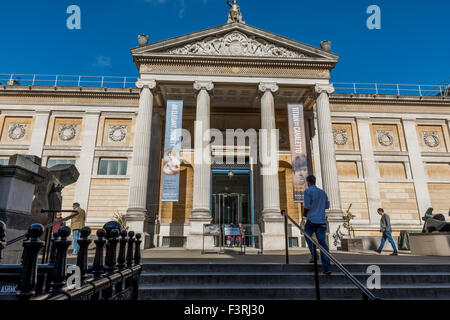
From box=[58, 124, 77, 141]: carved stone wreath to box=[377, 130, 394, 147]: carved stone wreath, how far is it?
76.5 ft

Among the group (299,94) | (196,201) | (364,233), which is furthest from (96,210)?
(364,233)

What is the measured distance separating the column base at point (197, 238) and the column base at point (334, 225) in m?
6.27

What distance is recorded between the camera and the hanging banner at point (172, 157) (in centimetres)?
1487

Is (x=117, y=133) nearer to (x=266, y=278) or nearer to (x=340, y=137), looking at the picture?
(x=340, y=137)

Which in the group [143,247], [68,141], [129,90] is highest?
[129,90]

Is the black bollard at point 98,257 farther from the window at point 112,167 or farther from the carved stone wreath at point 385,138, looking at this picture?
the carved stone wreath at point 385,138

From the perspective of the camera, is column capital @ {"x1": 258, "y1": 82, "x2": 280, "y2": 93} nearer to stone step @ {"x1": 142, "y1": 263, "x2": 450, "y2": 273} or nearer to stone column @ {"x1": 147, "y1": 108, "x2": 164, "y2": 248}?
Answer: stone column @ {"x1": 147, "y1": 108, "x2": 164, "y2": 248}

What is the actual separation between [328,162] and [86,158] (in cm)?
1642

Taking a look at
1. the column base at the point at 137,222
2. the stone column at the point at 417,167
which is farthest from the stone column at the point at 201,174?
the stone column at the point at 417,167

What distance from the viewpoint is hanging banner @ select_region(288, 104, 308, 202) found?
50.6 ft

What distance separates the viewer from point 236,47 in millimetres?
17781

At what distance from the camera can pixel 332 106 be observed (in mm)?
21438
